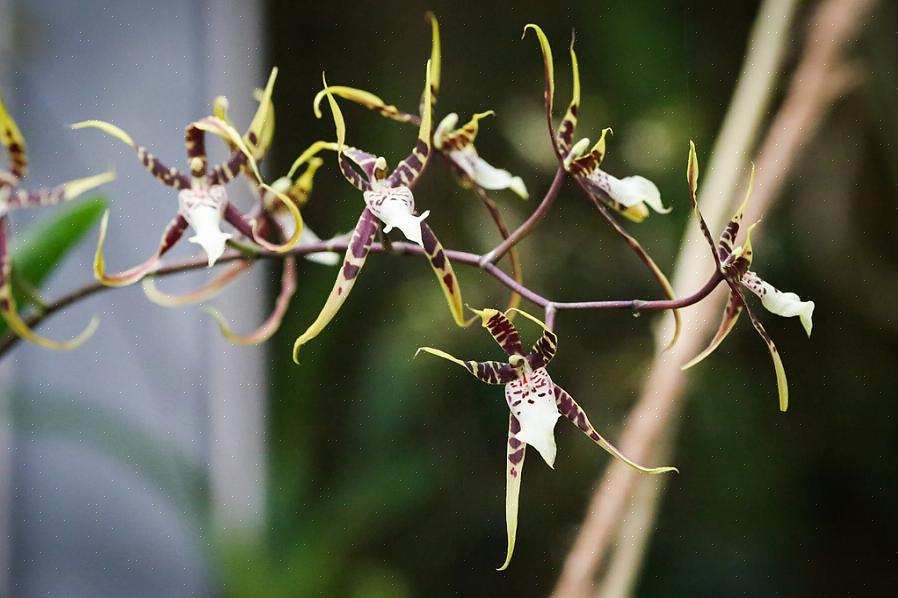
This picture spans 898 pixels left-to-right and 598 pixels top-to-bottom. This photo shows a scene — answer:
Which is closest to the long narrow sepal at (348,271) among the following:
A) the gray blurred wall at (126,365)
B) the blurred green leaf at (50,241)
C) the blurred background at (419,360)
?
the blurred green leaf at (50,241)

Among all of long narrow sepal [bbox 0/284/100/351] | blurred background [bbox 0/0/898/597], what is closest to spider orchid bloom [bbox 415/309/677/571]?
long narrow sepal [bbox 0/284/100/351]

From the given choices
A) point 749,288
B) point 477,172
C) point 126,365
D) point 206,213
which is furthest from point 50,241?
point 126,365

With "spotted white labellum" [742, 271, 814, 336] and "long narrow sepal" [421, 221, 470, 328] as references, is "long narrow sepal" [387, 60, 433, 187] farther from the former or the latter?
"spotted white labellum" [742, 271, 814, 336]

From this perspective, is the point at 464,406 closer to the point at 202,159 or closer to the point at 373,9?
the point at 373,9

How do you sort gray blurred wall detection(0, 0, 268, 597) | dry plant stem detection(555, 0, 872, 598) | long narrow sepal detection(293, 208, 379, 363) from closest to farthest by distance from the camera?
long narrow sepal detection(293, 208, 379, 363) < dry plant stem detection(555, 0, 872, 598) < gray blurred wall detection(0, 0, 268, 597)

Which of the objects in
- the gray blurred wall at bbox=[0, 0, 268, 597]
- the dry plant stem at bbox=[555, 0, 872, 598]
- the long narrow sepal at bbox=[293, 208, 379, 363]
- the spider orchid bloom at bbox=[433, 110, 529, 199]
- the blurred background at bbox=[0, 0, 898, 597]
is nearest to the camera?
the long narrow sepal at bbox=[293, 208, 379, 363]

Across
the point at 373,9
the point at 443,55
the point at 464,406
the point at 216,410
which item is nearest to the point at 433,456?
the point at 464,406

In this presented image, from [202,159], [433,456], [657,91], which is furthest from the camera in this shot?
[433,456]
